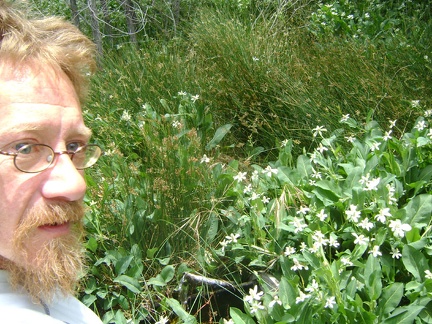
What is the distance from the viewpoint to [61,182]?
5.03 feet

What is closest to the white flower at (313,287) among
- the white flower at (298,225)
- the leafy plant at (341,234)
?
the leafy plant at (341,234)

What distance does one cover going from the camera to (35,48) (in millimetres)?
1630

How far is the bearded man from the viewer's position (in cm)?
149

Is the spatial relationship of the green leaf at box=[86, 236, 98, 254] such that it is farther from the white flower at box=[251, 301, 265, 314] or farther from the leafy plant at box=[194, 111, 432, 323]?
the white flower at box=[251, 301, 265, 314]

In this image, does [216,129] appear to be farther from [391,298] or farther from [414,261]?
[391,298]

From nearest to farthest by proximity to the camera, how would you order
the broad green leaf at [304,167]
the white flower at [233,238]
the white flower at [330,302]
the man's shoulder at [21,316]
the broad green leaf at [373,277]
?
1. the man's shoulder at [21,316]
2. the white flower at [330,302]
3. the broad green leaf at [373,277]
4. the white flower at [233,238]
5. the broad green leaf at [304,167]

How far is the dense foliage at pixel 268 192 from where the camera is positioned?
2406mm

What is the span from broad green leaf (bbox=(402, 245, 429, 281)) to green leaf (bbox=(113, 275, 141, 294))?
1.21 metres

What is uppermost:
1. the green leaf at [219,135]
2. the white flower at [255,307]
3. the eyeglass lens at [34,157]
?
the eyeglass lens at [34,157]

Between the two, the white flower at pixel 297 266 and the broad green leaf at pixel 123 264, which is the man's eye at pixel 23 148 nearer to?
the white flower at pixel 297 266

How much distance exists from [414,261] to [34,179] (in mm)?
1586

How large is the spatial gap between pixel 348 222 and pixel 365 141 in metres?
0.65

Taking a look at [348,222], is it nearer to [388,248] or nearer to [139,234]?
[388,248]

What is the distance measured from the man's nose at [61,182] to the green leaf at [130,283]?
51.8 inches
